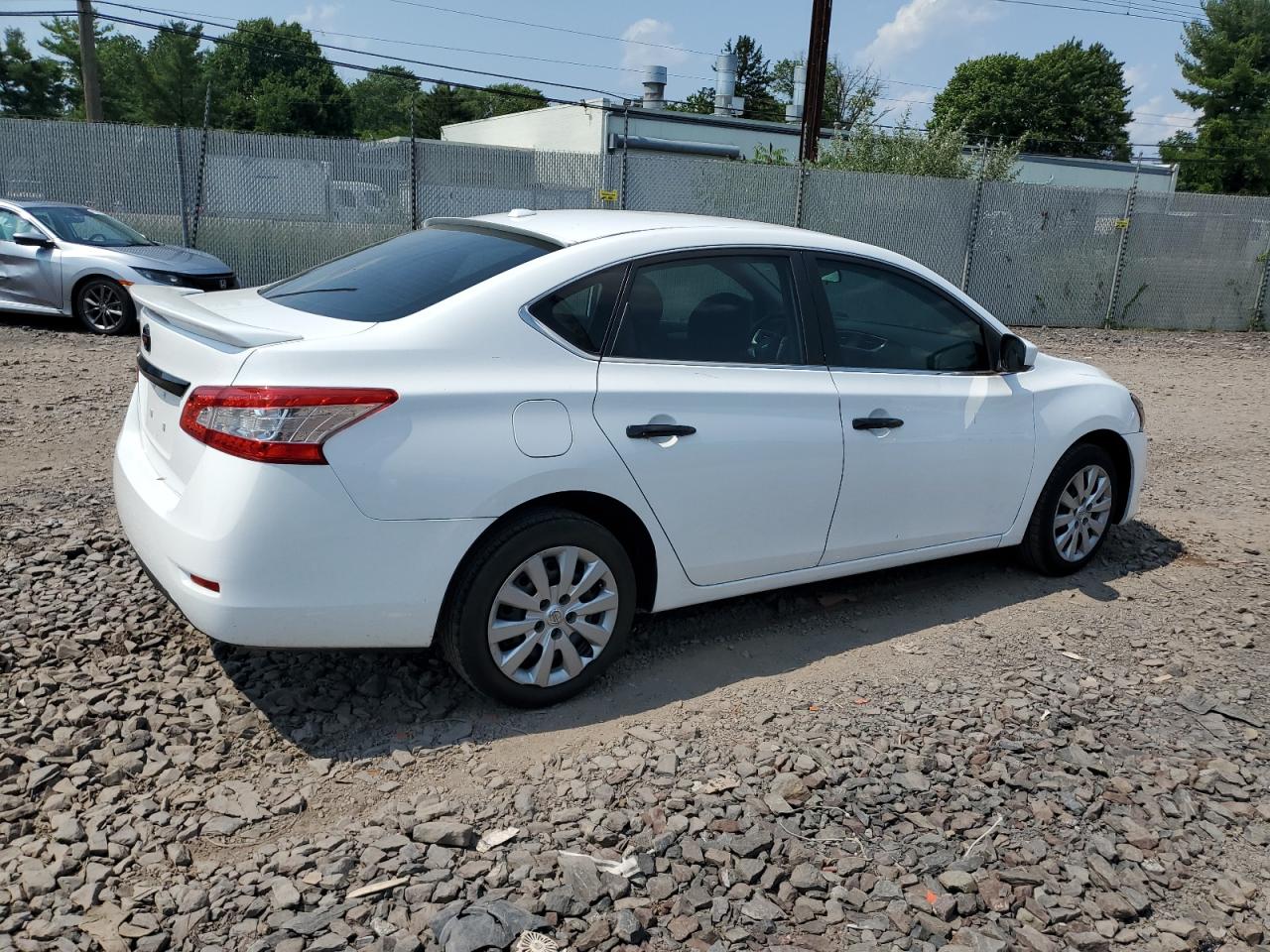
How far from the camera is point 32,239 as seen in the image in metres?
11.6

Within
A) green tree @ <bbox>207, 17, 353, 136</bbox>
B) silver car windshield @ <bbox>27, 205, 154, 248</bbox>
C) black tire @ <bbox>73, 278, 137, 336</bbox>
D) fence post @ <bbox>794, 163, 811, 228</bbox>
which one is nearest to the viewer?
black tire @ <bbox>73, 278, 137, 336</bbox>

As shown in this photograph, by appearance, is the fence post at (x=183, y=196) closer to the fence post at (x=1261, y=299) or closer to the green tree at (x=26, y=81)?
the fence post at (x=1261, y=299)

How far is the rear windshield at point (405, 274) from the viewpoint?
3711mm

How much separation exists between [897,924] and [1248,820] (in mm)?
1379

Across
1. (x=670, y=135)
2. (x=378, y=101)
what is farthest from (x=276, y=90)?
(x=670, y=135)

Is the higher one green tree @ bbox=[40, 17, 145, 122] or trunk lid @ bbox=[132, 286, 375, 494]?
green tree @ bbox=[40, 17, 145, 122]

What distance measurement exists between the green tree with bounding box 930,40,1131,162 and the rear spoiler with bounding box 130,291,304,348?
74610 mm

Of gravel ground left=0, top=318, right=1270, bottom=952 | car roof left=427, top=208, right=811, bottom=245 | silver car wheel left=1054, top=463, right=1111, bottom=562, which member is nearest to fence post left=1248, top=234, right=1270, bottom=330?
silver car wheel left=1054, top=463, right=1111, bottom=562

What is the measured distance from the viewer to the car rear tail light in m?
3.18

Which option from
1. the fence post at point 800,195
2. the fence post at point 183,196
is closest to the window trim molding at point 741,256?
the fence post at point 183,196

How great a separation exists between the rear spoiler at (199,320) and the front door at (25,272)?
28.4ft

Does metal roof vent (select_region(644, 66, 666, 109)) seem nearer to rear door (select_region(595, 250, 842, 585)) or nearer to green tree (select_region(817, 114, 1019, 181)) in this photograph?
green tree (select_region(817, 114, 1019, 181))

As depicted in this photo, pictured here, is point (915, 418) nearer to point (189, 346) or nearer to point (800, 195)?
point (189, 346)

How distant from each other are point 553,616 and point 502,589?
241 mm
